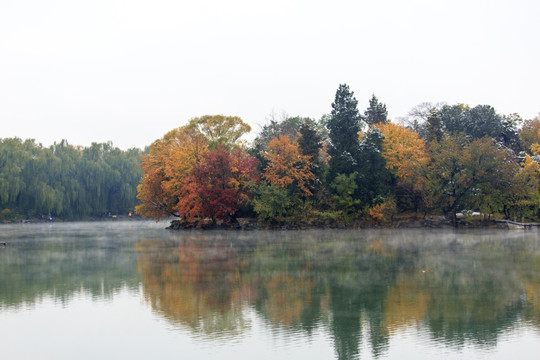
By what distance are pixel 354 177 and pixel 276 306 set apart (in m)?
39.4

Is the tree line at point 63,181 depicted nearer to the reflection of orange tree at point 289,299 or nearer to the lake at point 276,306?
the lake at point 276,306

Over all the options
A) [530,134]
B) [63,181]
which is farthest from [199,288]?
[63,181]

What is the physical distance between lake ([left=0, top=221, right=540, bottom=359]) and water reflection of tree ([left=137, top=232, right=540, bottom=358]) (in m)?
0.04

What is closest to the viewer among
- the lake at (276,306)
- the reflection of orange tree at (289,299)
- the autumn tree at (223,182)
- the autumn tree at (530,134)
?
the lake at (276,306)

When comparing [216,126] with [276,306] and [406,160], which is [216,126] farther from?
[276,306]

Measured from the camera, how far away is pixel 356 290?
1820 cm

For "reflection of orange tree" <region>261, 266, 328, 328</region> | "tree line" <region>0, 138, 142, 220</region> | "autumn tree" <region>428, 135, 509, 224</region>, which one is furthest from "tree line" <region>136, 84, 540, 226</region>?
"reflection of orange tree" <region>261, 266, 328, 328</region>

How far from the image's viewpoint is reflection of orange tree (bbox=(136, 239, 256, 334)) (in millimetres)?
14492

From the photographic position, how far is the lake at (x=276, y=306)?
1200 centimetres

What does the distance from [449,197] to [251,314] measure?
1658 inches

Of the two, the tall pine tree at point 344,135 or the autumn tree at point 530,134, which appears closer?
the tall pine tree at point 344,135

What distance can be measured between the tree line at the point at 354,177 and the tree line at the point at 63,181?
3094cm

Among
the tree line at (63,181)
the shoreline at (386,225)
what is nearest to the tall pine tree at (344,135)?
the shoreline at (386,225)

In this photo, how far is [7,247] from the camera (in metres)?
37.8
